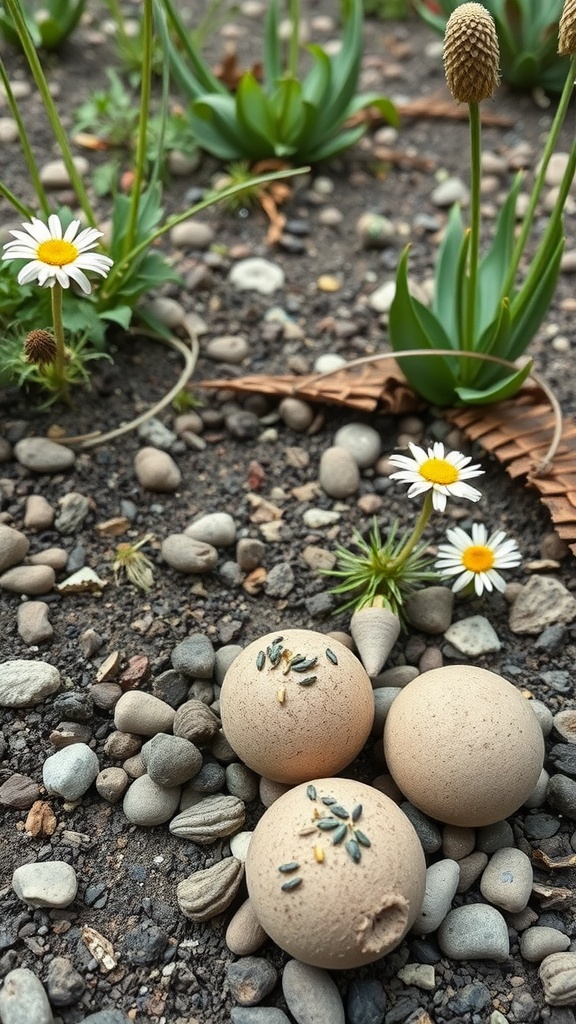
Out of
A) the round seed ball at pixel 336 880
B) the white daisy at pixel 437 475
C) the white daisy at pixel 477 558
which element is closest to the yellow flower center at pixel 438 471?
the white daisy at pixel 437 475

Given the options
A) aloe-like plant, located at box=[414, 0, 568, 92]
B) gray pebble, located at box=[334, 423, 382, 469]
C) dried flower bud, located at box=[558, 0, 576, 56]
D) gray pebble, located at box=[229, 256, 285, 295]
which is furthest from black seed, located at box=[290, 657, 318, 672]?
aloe-like plant, located at box=[414, 0, 568, 92]

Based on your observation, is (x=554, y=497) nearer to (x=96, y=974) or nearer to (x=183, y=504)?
(x=183, y=504)

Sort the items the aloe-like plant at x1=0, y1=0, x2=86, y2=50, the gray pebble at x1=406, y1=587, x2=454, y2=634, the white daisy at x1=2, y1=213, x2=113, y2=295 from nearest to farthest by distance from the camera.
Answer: the white daisy at x1=2, y1=213, x2=113, y2=295, the gray pebble at x1=406, y1=587, x2=454, y2=634, the aloe-like plant at x1=0, y1=0, x2=86, y2=50

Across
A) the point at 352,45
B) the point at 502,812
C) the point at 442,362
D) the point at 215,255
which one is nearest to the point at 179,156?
the point at 215,255

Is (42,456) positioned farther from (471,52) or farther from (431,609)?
(471,52)

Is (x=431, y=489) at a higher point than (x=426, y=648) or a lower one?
higher

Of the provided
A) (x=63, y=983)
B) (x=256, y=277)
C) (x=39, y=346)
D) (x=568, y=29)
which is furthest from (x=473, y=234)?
(x=63, y=983)

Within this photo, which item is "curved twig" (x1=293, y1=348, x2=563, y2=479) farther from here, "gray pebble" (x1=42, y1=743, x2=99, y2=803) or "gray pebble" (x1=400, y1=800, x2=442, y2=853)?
"gray pebble" (x1=42, y1=743, x2=99, y2=803)
